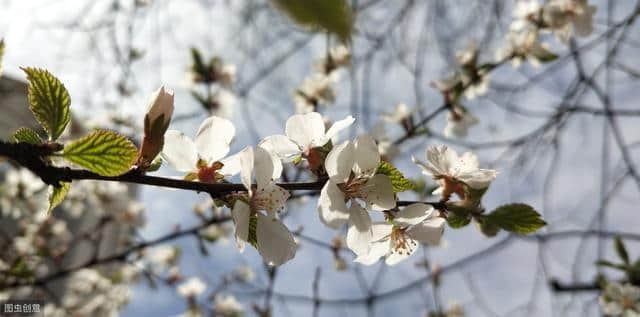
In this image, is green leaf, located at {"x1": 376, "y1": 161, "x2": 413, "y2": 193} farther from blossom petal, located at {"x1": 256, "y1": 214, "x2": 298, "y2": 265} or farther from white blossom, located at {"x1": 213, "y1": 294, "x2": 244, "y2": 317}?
white blossom, located at {"x1": 213, "y1": 294, "x2": 244, "y2": 317}

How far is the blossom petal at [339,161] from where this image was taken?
557mm

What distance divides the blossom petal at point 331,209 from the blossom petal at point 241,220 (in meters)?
0.09

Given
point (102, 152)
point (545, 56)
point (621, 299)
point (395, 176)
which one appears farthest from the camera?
point (621, 299)

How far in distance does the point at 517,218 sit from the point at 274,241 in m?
0.35

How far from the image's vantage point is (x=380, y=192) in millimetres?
584

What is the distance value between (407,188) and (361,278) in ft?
5.64

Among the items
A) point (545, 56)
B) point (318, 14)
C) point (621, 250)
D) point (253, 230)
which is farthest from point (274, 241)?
point (621, 250)

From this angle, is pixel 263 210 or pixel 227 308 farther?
pixel 227 308

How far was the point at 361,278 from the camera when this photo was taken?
7.32 feet

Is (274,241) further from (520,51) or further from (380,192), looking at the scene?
(520,51)

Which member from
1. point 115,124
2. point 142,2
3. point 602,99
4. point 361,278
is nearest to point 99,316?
point 115,124

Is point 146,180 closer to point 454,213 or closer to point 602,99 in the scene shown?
point 454,213

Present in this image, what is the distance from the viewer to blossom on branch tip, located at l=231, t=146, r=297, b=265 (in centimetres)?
53

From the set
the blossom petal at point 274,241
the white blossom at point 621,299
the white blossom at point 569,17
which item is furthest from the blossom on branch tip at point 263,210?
the white blossom at point 621,299
